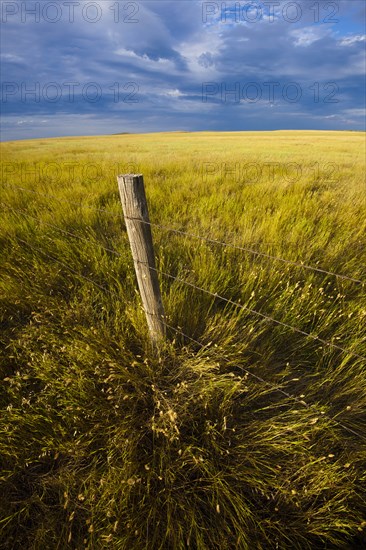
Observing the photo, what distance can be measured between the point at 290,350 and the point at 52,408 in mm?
1750

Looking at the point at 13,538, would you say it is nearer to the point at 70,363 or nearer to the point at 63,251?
the point at 70,363

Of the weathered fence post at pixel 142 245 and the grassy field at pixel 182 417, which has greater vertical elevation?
the weathered fence post at pixel 142 245

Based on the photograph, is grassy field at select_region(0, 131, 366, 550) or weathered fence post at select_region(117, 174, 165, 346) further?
weathered fence post at select_region(117, 174, 165, 346)

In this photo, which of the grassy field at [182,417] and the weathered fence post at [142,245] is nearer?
the grassy field at [182,417]

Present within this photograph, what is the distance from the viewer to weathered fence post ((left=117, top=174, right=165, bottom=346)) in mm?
1761

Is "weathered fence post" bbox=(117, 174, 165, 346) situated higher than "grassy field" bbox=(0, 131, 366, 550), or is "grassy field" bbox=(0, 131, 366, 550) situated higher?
"weathered fence post" bbox=(117, 174, 165, 346)

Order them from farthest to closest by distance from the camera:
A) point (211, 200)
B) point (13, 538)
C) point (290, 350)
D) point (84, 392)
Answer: point (211, 200), point (290, 350), point (84, 392), point (13, 538)

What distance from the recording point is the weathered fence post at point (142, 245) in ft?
5.78

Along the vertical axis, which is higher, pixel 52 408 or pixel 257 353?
pixel 257 353

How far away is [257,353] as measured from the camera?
2.06 meters

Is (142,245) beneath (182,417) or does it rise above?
above

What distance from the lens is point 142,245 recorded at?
1.90 m

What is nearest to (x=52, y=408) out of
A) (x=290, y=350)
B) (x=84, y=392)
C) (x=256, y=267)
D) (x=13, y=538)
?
(x=84, y=392)

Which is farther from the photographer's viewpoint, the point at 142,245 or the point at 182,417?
the point at 142,245
